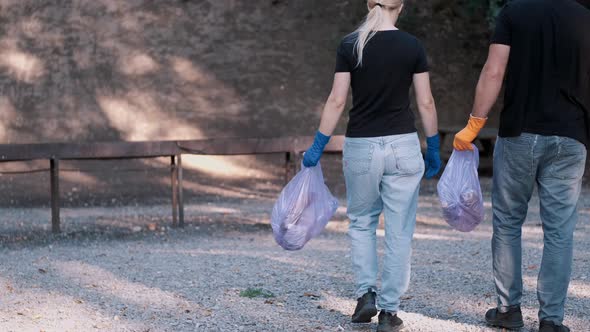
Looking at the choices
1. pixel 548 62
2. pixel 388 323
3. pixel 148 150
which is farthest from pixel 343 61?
pixel 148 150

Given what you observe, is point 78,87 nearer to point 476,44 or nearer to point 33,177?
point 33,177

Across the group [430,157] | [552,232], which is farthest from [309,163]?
[552,232]

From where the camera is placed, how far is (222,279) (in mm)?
6449

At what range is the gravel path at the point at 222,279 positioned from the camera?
5.13 metres

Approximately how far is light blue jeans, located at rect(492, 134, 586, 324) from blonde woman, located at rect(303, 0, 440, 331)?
1.38ft

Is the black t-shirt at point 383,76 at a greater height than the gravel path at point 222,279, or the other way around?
the black t-shirt at point 383,76

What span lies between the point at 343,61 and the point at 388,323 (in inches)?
52.2

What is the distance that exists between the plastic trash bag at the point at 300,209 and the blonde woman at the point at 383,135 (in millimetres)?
273

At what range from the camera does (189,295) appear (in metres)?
5.84

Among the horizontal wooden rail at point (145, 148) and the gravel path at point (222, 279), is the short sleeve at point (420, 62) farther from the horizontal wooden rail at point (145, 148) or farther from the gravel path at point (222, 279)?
the horizontal wooden rail at point (145, 148)

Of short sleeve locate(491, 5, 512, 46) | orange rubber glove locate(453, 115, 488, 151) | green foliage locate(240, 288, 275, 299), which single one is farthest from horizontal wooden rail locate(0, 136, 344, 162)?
short sleeve locate(491, 5, 512, 46)

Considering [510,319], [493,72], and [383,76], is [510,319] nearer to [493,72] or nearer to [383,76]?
[493,72]

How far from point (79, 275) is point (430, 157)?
296 centimetres

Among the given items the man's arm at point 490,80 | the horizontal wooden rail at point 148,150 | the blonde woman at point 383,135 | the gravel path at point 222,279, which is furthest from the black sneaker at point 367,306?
the horizontal wooden rail at point 148,150
